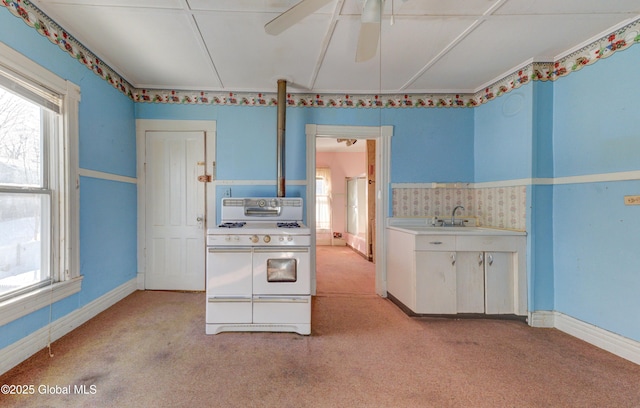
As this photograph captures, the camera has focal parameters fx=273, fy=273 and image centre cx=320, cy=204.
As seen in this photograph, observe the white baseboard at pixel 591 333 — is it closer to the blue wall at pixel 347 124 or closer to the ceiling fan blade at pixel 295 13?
the blue wall at pixel 347 124

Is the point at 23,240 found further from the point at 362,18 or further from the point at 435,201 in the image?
the point at 435,201

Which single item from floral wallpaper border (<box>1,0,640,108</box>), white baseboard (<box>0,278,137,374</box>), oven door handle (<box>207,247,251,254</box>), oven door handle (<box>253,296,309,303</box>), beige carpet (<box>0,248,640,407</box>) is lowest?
beige carpet (<box>0,248,640,407</box>)

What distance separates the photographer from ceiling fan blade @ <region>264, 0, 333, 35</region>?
1433 mm

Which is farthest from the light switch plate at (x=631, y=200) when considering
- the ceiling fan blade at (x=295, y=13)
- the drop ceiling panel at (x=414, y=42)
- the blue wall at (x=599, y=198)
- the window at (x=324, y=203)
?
the window at (x=324, y=203)

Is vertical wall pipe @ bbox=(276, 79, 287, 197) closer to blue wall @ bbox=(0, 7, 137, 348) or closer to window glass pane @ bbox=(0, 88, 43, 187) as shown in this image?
blue wall @ bbox=(0, 7, 137, 348)

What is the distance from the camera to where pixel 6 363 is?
169cm

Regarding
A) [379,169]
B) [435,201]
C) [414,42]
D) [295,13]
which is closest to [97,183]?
[295,13]

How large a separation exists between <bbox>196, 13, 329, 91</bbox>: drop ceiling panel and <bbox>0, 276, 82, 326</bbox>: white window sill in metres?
2.21

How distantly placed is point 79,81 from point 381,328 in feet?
10.9

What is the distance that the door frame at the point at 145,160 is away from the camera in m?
3.19

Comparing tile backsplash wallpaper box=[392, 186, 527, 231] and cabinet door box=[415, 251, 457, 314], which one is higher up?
tile backsplash wallpaper box=[392, 186, 527, 231]

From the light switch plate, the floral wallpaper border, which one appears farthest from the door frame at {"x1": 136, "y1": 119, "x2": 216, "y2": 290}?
the light switch plate

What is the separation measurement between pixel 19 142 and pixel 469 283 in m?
3.72

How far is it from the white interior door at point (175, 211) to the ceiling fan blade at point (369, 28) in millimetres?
2225
